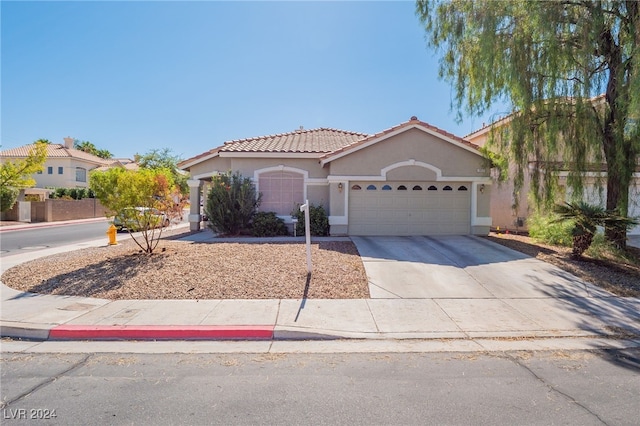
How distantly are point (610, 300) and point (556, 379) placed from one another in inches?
174

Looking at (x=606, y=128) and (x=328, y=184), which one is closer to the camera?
(x=606, y=128)

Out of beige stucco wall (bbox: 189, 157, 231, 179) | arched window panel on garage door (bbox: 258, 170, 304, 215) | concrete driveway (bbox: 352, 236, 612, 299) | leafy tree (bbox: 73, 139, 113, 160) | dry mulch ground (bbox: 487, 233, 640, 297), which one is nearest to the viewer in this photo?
concrete driveway (bbox: 352, 236, 612, 299)

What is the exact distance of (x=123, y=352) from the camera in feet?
15.8

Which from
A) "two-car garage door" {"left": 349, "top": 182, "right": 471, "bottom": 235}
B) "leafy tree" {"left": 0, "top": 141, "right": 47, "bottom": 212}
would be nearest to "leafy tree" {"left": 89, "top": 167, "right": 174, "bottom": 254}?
"two-car garage door" {"left": 349, "top": 182, "right": 471, "bottom": 235}

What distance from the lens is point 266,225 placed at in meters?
14.3

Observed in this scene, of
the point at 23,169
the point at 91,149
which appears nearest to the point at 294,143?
the point at 23,169

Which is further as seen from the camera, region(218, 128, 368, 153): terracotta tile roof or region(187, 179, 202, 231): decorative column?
region(187, 179, 202, 231): decorative column

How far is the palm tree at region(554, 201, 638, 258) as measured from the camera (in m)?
9.52

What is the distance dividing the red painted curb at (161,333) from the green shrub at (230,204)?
8.85m

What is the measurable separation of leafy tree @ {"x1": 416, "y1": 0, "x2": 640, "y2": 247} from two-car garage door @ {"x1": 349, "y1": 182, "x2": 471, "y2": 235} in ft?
9.58

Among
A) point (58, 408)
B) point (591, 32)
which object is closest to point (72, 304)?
point (58, 408)

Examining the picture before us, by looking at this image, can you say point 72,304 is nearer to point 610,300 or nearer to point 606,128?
point 610,300

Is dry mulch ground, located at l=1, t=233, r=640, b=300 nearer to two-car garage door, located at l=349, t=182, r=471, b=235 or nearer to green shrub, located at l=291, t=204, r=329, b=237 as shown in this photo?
green shrub, located at l=291, t=204, r=329, b=237

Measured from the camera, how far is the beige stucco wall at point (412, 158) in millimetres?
14008
